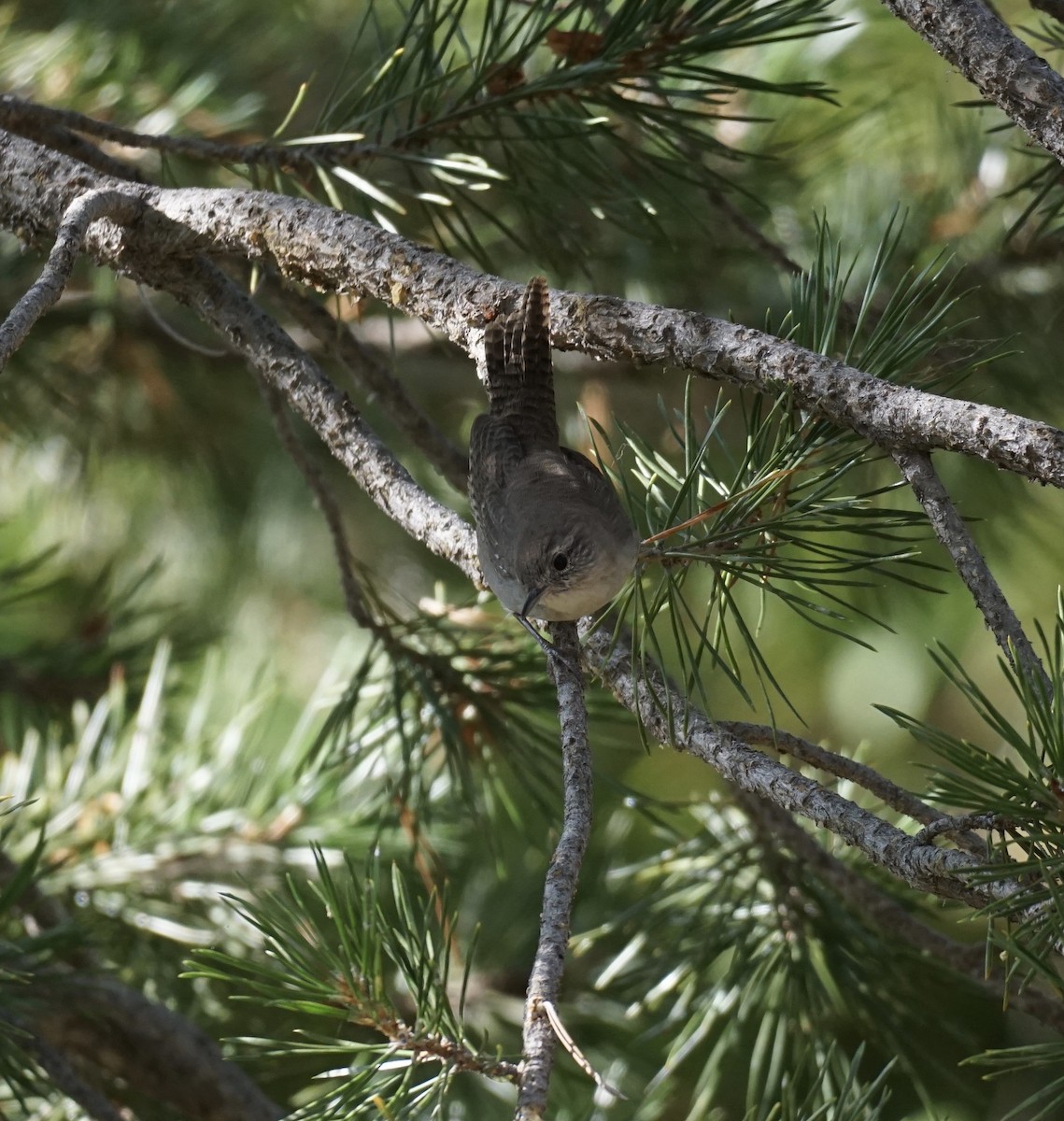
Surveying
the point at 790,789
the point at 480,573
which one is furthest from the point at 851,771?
the point at 480,573

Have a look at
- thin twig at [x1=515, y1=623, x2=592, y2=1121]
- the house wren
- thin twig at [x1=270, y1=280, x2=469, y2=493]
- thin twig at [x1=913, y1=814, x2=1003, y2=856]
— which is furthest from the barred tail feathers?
thin twig at [x1=913, y1=814, x2=1003, y2=856]

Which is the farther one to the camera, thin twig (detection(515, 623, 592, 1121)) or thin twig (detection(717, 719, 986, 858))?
thin twig (detection(717, 719, 986, 858))

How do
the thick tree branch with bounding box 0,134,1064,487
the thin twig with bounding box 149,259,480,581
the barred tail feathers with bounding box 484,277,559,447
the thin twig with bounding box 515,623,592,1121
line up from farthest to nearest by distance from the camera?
the thin twig with bounding box 149,259,480,581 < the barred tail feathers with bounding box 484,277,559,447 < the thick tree branch with bounding box 0,134,1064,487 < the thin twig with bounding box 515,623,592,1121

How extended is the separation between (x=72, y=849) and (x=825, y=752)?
5.21ft

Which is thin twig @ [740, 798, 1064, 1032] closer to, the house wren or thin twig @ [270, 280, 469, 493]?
the house wren

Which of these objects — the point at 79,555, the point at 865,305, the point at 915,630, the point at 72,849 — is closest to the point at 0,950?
the point at 72,849

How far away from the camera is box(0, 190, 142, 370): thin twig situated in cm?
127

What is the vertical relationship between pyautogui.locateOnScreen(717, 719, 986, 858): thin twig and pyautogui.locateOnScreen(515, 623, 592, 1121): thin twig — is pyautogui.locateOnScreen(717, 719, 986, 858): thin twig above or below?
above

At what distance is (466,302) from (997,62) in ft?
2.09

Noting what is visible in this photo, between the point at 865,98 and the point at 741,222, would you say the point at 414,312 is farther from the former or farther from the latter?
the point at 865,98

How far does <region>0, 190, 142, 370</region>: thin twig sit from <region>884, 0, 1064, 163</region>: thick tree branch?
97 cm

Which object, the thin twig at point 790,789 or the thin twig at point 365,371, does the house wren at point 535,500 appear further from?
the thin twig at point 790,789

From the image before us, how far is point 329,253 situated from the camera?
1548 mm

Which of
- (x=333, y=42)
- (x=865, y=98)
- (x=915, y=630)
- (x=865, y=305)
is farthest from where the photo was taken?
(x=915, y=630)
